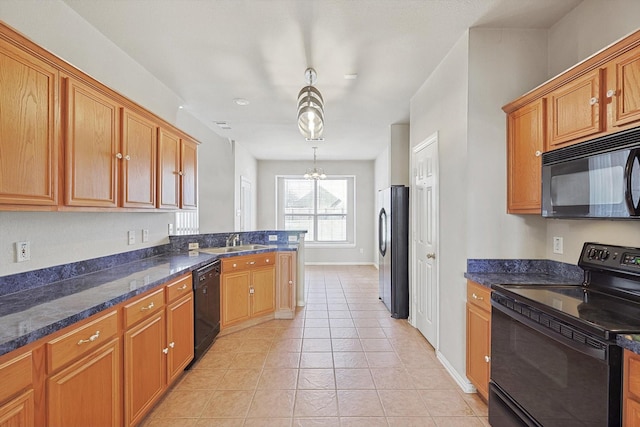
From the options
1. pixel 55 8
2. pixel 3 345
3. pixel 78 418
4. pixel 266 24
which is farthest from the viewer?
pixel 266 24

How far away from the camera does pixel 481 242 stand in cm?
243

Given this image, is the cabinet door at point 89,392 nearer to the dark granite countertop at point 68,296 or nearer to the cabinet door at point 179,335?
the dark granite countertop at point 68,296

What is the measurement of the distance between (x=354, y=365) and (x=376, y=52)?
282cm

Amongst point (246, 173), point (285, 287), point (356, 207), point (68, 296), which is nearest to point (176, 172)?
point (68, 296)

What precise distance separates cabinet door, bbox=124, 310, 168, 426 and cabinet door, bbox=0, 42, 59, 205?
2.99 ft

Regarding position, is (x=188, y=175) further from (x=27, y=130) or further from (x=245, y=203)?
(x=245, y=203)

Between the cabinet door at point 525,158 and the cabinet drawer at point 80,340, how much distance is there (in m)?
2.65

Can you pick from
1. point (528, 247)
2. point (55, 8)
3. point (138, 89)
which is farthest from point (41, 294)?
point (528, 247)

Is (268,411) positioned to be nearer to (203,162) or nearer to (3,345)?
(3,345)

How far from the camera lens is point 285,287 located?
4.22 metres

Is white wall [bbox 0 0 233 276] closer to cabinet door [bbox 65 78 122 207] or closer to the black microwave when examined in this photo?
cabinet door [bbox 65 78 122 207]

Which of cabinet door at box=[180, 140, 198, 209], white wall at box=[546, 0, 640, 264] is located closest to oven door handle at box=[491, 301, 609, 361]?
white wall at box=[546, 0, 640, 264]

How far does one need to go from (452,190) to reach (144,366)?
2641 millimetres

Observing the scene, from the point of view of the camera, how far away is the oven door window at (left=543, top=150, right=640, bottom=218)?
148 centimetres
